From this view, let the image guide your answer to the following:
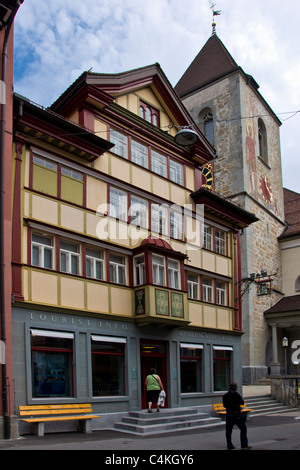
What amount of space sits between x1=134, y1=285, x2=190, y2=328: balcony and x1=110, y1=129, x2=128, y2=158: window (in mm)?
5202

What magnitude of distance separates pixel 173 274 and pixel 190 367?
416cm

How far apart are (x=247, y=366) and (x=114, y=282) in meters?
19.0

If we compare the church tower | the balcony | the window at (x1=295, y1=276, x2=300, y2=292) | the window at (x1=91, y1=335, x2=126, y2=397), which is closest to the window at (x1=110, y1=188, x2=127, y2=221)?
the balcony

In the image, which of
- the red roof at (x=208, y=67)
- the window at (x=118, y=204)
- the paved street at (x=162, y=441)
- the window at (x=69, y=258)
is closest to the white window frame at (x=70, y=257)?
the window at (x=69, y=258)

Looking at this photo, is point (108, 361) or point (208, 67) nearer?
point (108, 361)

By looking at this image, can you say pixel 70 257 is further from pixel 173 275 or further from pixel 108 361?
pixel 173 275

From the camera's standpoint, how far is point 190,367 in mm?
23453

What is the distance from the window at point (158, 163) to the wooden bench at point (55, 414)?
32.7 ft

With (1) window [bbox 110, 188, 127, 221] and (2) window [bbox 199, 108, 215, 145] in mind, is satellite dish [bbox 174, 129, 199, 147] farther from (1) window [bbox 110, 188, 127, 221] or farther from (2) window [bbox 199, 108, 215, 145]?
(2) window [bbox 199, 108, 215, 145]

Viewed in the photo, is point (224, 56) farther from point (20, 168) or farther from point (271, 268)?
point (20, 168)

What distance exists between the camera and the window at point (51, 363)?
1695 centimetres

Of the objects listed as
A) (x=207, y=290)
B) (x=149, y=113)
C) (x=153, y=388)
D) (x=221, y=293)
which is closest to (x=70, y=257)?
(x=153, y=388)

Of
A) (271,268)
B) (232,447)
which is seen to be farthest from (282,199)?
(232,447)
